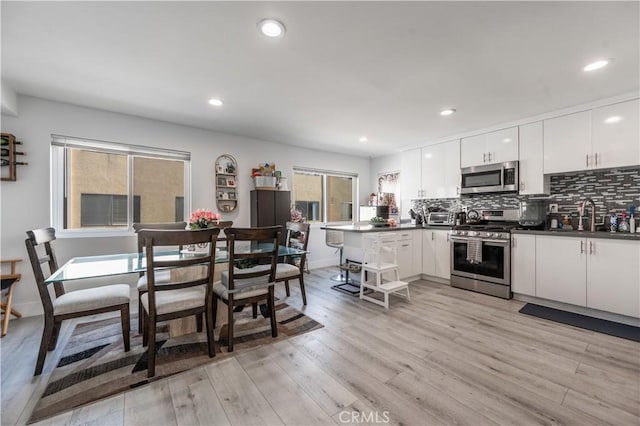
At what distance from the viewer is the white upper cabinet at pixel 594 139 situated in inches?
109

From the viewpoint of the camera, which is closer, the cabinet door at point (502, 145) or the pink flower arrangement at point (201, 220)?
the pink flower arrangement at point (201, 220)

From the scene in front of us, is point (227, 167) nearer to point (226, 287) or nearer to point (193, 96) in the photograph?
point (193, 96)

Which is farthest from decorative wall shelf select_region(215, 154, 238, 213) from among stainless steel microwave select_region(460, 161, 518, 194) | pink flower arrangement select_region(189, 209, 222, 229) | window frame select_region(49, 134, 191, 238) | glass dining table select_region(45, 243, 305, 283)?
stainless steel microwave select_region(460, 161, 518, 194)

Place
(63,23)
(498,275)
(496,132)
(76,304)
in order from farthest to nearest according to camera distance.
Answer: (496,132), (498,275), (76,304), (63,23)

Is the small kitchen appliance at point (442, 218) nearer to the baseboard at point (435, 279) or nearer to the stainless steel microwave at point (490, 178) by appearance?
the stainless steel microwave at point (490, 178)

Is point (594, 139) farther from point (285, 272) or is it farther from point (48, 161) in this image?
point (48, 161)

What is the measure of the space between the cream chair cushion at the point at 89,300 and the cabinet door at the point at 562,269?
4337mm

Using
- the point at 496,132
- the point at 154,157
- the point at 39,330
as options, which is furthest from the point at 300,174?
the point at 39,330

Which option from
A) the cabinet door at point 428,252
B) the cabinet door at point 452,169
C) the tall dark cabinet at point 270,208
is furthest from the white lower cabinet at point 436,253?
the tall dark cabinet at point 270,208

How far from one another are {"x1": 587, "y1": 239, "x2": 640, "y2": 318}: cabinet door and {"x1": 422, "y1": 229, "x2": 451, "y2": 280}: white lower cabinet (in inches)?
60.0

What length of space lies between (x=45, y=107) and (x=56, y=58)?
48.4 inches

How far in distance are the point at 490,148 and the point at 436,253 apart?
174 cm

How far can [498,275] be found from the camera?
3.45 meters

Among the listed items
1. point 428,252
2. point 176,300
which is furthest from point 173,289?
point 428,252
